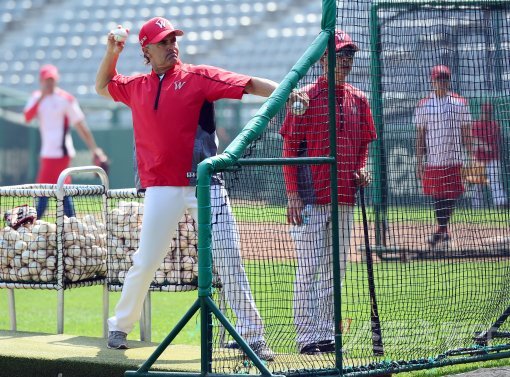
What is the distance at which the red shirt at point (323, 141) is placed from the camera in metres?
5.58

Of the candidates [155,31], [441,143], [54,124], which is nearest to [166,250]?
[155,31]

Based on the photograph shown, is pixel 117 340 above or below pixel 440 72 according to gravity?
below

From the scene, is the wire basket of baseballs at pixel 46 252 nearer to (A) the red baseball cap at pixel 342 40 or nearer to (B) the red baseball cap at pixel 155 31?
(B) the red baseball cap at pixel 155 31

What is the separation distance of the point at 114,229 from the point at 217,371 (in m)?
1.99

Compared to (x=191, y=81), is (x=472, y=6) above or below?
above

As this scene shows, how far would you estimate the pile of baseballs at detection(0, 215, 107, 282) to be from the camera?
6.84 meters

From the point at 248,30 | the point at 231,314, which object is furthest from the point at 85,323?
the point at 248,30

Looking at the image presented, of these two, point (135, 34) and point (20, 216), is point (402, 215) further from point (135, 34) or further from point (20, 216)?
point (135, 34)

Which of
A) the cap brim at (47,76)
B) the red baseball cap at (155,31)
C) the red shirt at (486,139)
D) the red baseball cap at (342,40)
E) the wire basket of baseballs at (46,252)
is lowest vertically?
the wire basket of baseballs at (46,252)

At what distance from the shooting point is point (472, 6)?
639cm

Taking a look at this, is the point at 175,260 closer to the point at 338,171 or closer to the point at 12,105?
the point at 338,171

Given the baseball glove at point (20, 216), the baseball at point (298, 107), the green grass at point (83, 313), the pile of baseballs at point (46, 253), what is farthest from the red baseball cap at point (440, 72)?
the baseball glove at point (20, 216)

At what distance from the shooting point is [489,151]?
21.4ft

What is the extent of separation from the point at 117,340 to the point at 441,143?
7.54 ft
